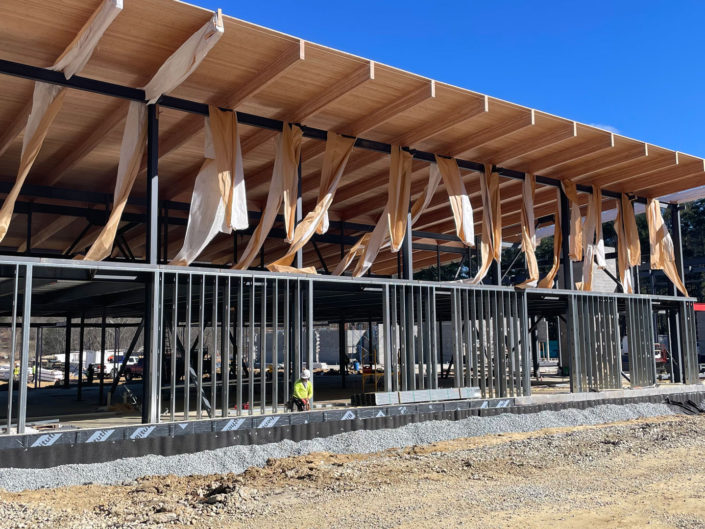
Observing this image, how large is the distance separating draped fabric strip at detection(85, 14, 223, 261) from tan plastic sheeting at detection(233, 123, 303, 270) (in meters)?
2.86

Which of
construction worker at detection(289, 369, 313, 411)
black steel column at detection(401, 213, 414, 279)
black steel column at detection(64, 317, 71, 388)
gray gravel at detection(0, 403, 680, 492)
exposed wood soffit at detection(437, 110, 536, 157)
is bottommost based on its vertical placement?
gray gravel at detection(0, 403, 680, 492)

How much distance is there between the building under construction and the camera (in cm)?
1196

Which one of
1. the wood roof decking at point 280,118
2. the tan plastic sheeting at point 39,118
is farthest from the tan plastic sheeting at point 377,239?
the tan plastic sheeting at point 39,118

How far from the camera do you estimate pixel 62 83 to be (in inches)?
492

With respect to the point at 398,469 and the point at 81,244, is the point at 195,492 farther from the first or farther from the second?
the point at 81,244

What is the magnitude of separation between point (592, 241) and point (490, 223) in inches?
173

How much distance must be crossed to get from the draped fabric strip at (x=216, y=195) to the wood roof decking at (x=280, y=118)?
103 cm

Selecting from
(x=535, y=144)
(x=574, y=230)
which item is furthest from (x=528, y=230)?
(x=535, y=144)

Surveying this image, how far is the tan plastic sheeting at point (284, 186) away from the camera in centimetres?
1455

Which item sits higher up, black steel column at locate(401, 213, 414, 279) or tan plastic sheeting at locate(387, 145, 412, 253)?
tan plastic sheeting at locate(387, 145, 412, 253)

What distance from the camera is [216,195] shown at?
45.0 feet

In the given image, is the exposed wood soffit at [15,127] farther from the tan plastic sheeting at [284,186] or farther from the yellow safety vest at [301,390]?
the yellow safety vest at [301,390]

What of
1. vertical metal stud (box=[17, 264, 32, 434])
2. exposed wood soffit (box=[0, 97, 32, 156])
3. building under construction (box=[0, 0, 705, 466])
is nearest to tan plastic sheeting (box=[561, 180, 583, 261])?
building under construction (box=[0, 0, 705, 466])

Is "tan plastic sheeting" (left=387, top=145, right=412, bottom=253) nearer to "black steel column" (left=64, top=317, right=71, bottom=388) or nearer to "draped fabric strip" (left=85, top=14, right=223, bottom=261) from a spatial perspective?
"draped fabric strip" (left=85, top=14, right=223, bottom=261)
